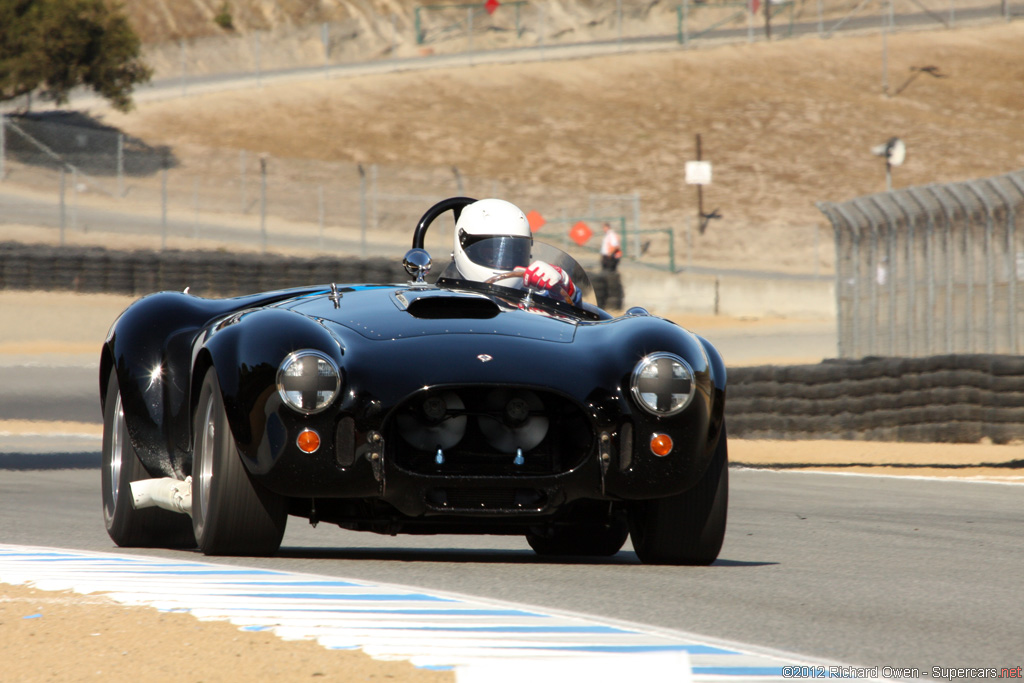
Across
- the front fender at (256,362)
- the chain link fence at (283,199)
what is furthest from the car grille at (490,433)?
the chain link fence at (283,199)

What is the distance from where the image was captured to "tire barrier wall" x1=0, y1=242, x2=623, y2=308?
93.9ft

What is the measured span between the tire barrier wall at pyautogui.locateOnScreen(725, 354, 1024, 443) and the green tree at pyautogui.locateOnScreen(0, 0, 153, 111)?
37858mm

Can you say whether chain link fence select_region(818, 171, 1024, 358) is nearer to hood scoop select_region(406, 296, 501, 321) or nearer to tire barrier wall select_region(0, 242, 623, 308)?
hood scoop select_region(406, 296, 501, 321)

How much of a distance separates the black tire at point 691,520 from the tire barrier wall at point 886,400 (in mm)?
8313

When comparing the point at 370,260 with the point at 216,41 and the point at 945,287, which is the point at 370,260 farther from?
the point at 216,41

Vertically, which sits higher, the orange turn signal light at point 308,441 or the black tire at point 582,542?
the orange turn signal light at point 308,441

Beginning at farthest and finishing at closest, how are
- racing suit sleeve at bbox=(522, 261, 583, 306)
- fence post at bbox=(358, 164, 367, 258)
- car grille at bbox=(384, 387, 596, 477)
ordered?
fence post at bbox=(358, 164, 367, 258) < racing suit sleeve at bbox=(522, 261, 583, 306) < car grille at bbox=(384, 387, 596, 477)

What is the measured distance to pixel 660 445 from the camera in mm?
5621

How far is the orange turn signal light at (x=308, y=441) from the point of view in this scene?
5.41 metres

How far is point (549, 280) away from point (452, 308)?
1.10 meters

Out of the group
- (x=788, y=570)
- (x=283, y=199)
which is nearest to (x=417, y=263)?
(x=788, y=570)

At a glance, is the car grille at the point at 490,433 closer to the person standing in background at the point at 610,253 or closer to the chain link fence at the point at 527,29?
the person standing in background at the point at 610,253

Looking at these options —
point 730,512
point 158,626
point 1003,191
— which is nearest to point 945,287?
point 1003,191

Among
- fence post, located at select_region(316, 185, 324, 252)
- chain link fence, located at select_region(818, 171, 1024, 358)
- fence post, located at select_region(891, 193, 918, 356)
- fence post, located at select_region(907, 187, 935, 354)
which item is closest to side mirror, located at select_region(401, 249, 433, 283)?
chain link fence, located at select_region(818, 171, 1024, 358)
